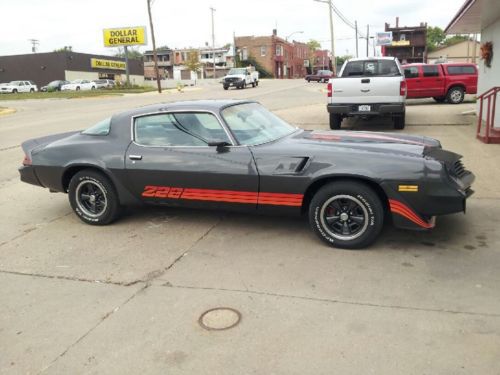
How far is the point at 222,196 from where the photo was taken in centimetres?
498

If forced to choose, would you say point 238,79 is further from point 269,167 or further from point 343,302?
point 343,302

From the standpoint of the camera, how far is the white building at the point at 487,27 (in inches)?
409

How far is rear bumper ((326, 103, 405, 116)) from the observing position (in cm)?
1152

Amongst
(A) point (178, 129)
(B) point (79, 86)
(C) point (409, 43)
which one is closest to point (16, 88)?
(B) point (79, 86)

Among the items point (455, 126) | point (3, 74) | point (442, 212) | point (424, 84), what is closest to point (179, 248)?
point (442, 212)

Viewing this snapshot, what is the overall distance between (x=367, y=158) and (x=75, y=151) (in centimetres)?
324

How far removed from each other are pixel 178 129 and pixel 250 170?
1017 millimetres

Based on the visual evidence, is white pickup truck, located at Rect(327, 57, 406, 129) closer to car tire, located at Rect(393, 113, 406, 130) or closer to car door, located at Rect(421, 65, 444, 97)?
car tire, located at Rect(393, 113, 406, 130)

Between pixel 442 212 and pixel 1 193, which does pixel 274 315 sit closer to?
pixel 442 212

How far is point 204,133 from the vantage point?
516 cm

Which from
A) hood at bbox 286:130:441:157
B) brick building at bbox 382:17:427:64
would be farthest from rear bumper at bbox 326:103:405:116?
brick building at bbox 382:17:427:64

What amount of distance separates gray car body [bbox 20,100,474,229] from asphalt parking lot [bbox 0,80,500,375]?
1.45 ft

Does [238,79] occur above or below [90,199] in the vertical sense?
above

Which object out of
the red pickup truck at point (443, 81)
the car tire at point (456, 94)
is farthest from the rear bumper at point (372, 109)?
the car tire at point (456, 94)
